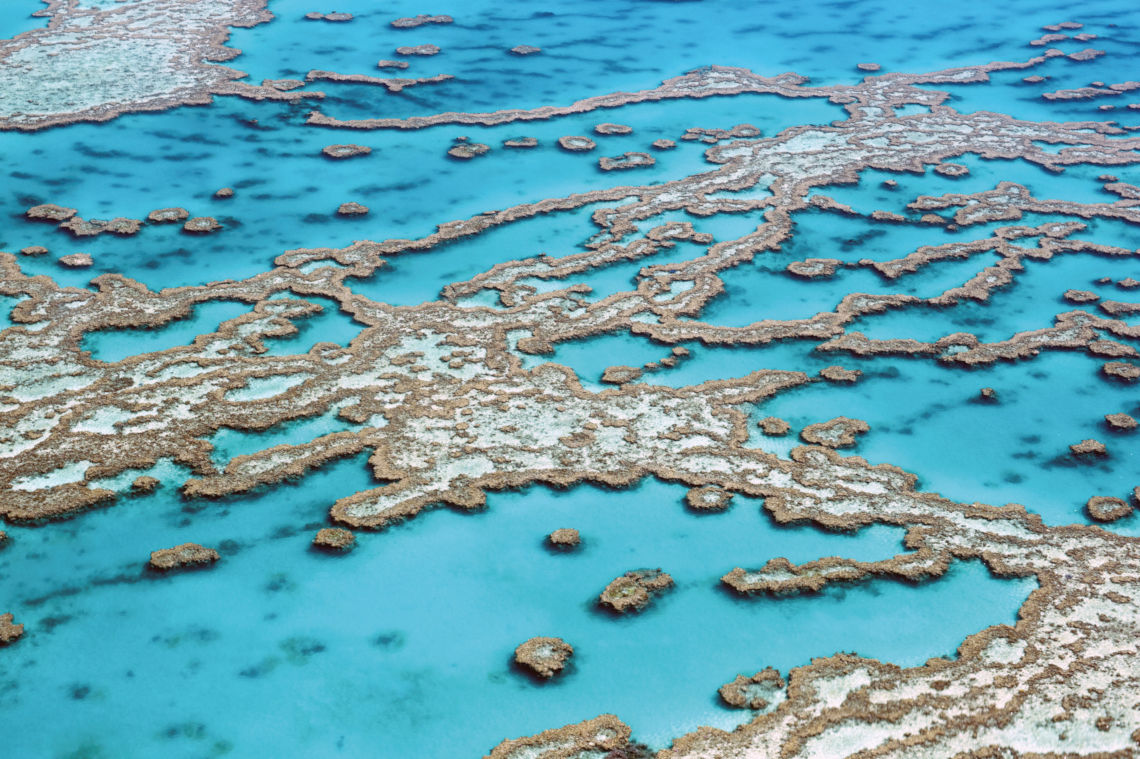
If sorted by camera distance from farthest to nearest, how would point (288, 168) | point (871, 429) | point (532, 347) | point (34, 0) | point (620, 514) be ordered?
point (34, 0) → point (288, 168) → point (532, 347) → point (871, 429) → point (620, 514)

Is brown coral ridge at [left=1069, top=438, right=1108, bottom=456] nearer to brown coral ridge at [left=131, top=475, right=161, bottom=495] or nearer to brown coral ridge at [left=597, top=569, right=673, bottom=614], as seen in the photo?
brown coral ridge at [left=597, top=569, right=673, bottom=614]

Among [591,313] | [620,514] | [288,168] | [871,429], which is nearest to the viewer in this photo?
[620,514]

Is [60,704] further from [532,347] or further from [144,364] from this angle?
[532,347]

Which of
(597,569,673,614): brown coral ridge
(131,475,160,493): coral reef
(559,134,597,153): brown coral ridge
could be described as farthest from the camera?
(559,134,597,153): brown coral ridge

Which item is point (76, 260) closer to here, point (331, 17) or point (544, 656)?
point (544, 656)

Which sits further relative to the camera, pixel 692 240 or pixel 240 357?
pixel 692 240

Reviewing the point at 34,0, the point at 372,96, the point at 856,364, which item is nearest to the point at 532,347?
the point at 856,364

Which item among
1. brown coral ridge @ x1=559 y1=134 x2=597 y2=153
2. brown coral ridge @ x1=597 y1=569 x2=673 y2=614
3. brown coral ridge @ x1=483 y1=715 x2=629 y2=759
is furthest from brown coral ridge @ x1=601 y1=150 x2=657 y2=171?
brown coral ridge @ x1=483 y1=715 x2=629 y2=759
